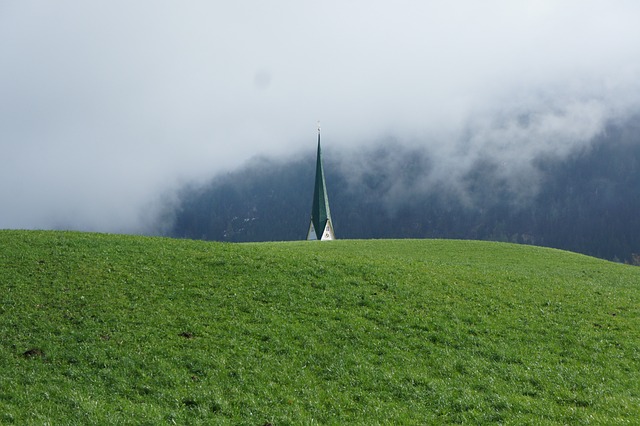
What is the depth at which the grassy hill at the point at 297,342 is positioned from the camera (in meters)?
15.8

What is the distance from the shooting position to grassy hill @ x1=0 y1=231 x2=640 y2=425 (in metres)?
15.8

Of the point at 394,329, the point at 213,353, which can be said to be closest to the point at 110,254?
the point at 213,353

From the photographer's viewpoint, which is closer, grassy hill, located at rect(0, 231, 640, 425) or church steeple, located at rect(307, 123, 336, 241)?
grassy hill, located at rect(0, 231, 640, 425)

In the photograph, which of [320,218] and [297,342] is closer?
[297,342]

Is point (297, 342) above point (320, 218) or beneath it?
beneath

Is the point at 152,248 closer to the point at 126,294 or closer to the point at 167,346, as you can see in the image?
the point at 126,294

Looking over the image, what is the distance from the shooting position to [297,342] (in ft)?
65.8

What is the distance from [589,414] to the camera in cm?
1548

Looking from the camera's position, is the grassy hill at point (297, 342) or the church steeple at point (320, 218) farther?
the church steeple at point (320, 218)

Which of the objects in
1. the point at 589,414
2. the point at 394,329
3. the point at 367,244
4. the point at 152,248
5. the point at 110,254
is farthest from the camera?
the point at 367,244

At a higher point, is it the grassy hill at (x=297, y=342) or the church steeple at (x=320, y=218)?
the church steeple at (x=320, y=218)

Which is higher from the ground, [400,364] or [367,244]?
[367,244]

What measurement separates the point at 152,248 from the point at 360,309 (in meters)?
15.0

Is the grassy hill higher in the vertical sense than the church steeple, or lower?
lower
